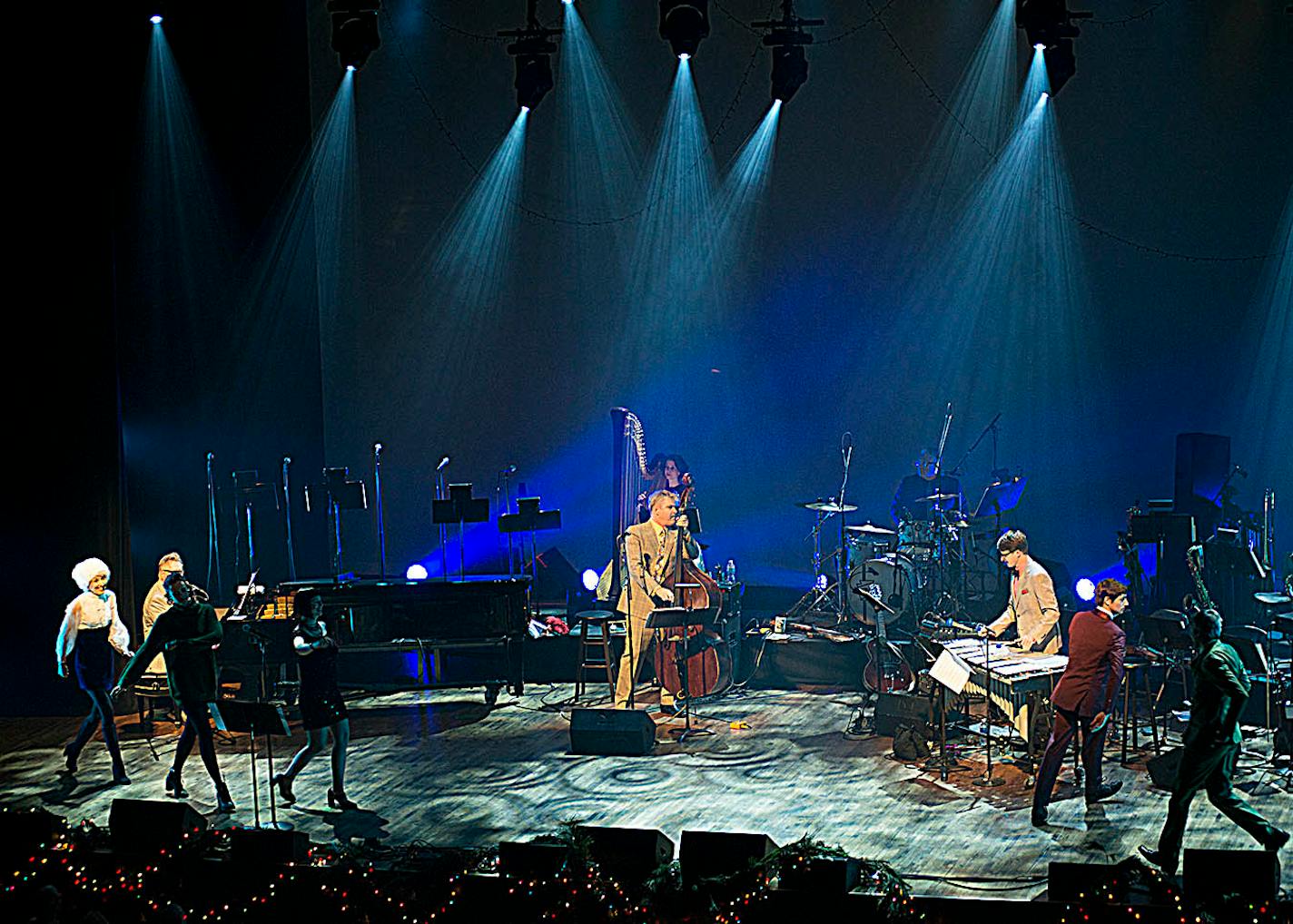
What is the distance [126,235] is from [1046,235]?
366 inches

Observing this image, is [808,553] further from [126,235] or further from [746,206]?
[126,235]

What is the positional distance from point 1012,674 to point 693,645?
353cm

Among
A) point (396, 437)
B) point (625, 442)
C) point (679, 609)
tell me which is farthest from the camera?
point (396, 437)

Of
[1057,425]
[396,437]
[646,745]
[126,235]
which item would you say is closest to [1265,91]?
[1057,425]

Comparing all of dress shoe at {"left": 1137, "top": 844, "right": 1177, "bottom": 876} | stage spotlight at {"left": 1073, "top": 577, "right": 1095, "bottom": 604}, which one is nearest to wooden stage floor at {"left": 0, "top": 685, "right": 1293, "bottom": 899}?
dress shoe at {"left": 1137, "top": 844, "right": 1177, "bottom": 876}

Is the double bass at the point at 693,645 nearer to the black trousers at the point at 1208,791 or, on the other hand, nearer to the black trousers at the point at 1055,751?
the black trousers at the point at 1055,751

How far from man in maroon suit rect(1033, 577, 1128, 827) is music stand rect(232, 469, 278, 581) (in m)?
8.06

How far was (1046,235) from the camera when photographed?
48.3ft

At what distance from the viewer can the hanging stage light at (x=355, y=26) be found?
1230 cm

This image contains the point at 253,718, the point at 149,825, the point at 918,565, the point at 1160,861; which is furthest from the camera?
the point at 918,565

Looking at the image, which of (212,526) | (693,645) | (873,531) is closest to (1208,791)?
(693,645)

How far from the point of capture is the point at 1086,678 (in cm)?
824

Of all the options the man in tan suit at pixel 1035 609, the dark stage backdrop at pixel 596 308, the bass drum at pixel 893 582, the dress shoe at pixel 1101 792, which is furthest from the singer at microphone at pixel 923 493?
the dress shoe at pixel 1101 792

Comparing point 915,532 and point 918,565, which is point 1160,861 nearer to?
point 918,565
